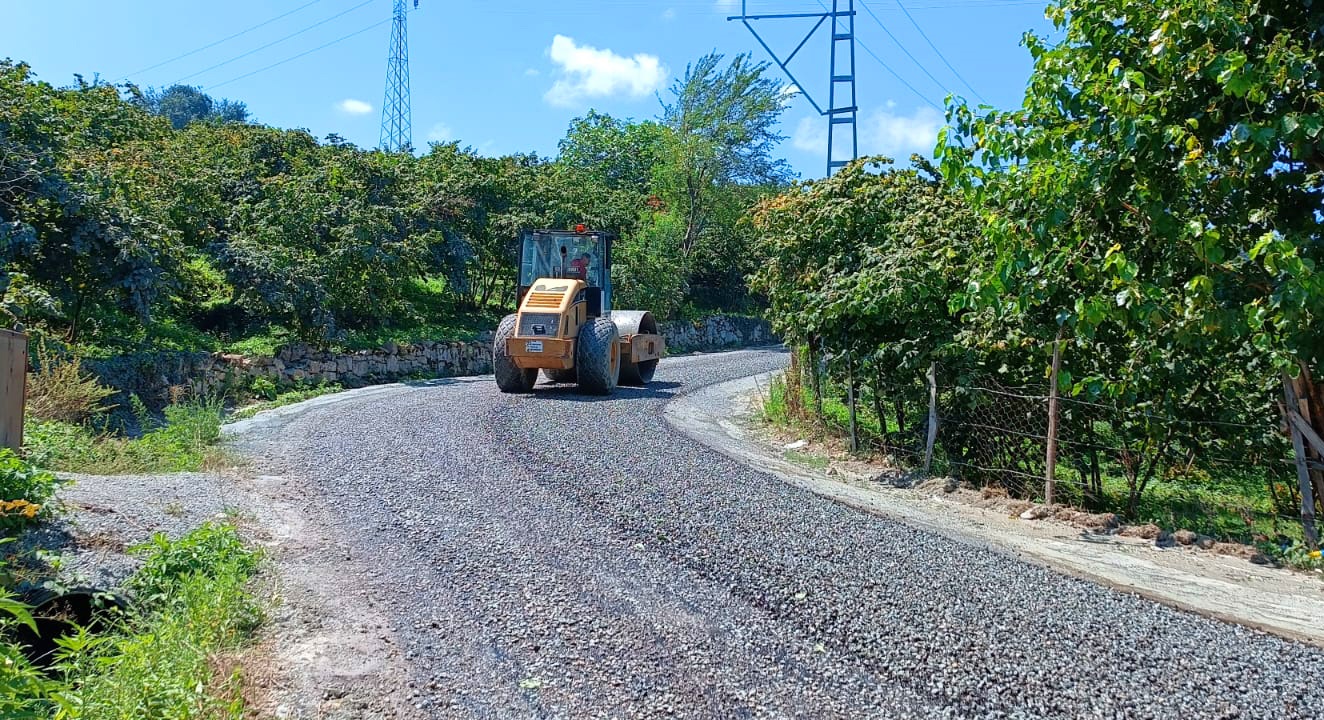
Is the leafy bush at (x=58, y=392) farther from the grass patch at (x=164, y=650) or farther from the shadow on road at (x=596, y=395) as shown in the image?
the shadow on road at (x=596, y=395)

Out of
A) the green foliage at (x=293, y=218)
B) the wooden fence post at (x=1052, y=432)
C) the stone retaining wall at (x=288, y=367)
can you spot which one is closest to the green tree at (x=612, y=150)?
the green foliage at (x=293, y=218)

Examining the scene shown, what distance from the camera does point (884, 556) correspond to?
21.0 feet

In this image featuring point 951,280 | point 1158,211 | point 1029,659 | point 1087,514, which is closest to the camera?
point 1029,659

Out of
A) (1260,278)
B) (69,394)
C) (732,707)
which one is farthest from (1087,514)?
(69,394)

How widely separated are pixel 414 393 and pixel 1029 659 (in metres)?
12.9

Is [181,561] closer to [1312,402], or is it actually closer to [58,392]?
[58,392]

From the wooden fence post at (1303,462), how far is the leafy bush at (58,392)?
465 inches

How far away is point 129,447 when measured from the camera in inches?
373

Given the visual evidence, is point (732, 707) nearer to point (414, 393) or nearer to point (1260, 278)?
point (1260, 278)

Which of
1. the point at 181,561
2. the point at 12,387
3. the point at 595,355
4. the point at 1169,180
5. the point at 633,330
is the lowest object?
the point at 181,561

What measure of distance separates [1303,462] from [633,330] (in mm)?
11337

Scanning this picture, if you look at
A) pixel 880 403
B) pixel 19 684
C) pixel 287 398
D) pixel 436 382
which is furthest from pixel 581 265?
pixel 19 684

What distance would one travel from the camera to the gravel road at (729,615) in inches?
165

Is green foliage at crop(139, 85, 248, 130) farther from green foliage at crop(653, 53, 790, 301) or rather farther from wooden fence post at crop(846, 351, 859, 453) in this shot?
wooden fence post at crop(846, 351, 859, 453)
